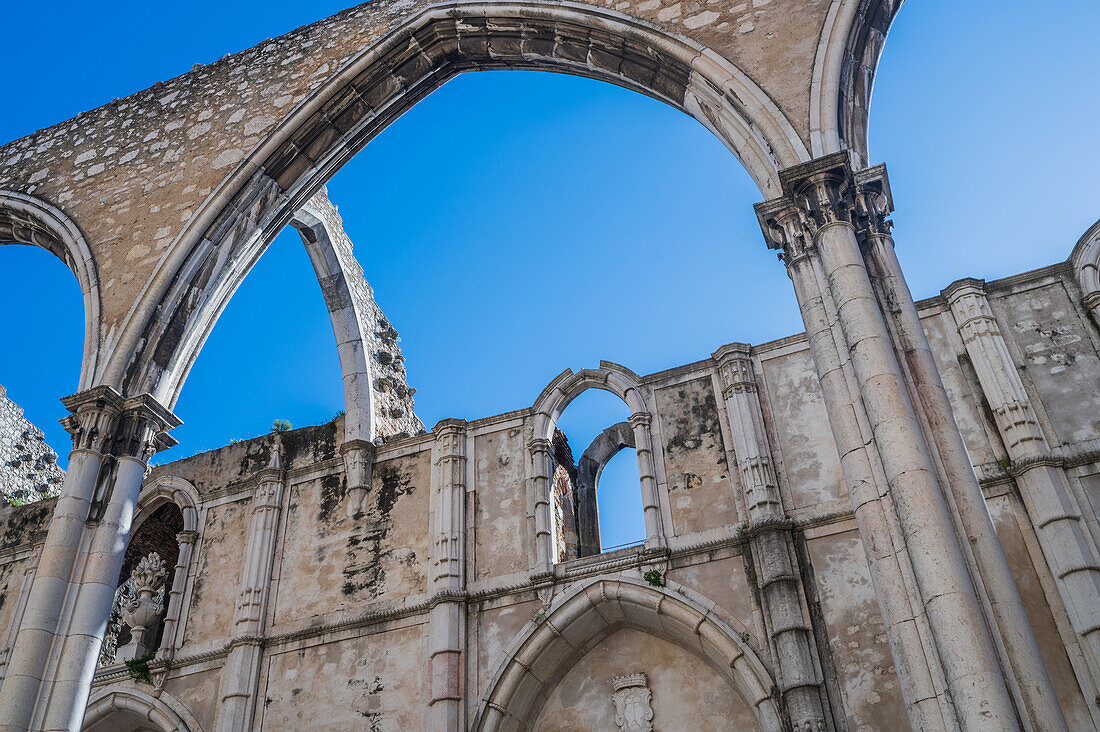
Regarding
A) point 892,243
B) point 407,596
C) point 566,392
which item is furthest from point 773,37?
point 407,596

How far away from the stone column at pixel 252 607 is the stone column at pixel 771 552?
5298 millimetres

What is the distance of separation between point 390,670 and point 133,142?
19.9ft

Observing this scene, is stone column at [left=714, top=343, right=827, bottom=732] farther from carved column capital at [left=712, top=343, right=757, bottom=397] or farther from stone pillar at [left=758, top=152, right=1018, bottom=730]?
stone pillar at [left=758, top=152, right=1018, bottom=730]

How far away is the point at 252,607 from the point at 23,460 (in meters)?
7.24

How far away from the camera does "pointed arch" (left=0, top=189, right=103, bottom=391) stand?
8.19m

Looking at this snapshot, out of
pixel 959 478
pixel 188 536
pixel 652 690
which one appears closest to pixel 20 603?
pixel 188 536

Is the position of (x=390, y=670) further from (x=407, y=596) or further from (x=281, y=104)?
(x=281, y=104)

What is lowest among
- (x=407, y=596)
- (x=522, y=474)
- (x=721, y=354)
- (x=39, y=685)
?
(x=39, y=685)

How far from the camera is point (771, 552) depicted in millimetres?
8320

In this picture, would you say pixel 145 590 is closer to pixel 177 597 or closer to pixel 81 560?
pixel 177 597

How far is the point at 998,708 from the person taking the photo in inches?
150

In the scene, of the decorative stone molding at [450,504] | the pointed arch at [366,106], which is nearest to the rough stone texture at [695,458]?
the decorative stone molding at [450,504]

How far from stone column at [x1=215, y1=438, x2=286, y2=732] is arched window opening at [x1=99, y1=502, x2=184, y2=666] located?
118cm

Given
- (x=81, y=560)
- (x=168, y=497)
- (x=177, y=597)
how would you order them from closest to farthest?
(x=81, y=560)
(x=177, y=597)
(x=168, y=497)
